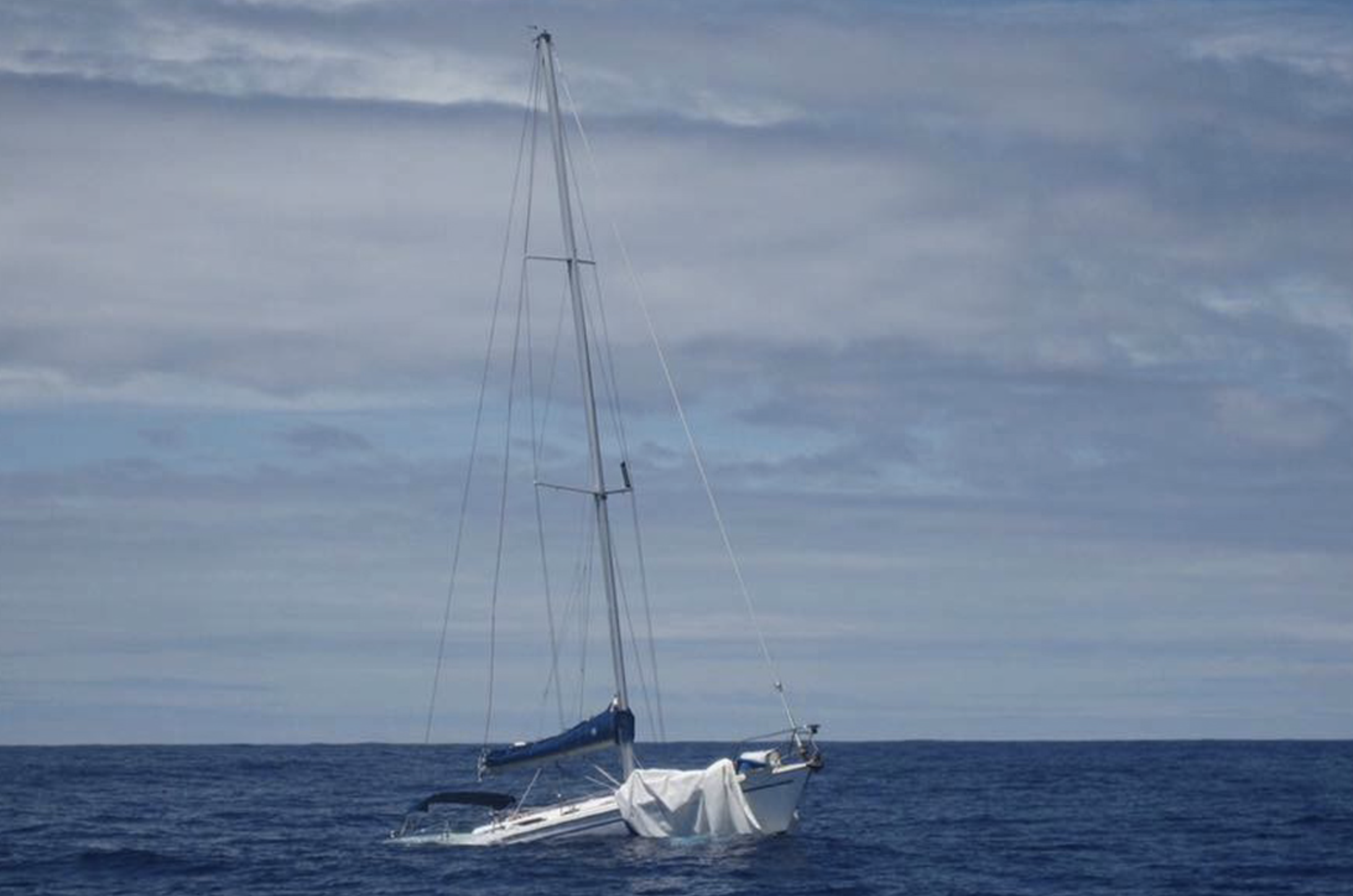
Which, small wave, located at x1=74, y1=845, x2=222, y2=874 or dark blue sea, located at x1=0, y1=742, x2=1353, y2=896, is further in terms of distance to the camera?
small wave, located at x1=74, y1=845, x2=222, y2=874

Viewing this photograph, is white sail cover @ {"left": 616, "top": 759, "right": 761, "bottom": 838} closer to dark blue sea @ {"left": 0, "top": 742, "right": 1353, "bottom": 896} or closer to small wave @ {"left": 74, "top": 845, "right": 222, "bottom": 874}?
dark blue sea @ {"left": 0, "top": 742, "right": 1353, "bottom": 896}

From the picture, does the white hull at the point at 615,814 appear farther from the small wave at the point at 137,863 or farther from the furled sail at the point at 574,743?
the small wave at the point at 137,863

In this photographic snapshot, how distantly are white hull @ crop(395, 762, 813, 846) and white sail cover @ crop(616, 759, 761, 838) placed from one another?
16.9 inches

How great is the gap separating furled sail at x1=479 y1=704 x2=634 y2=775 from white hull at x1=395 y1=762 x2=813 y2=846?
1.48m

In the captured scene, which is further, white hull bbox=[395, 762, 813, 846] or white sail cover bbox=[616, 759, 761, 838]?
white hull bbox=[395, 762, 813, 846]

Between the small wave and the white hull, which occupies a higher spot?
the white hull

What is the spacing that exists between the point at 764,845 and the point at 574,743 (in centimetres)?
598

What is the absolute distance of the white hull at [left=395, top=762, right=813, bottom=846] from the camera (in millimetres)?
56250

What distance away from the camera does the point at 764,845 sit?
57406 mm

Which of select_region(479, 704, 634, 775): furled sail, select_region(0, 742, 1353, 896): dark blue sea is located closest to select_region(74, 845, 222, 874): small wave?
select_region(0, 742, 1353, 896): dark blue sea

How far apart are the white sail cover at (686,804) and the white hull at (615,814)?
43 centimetres

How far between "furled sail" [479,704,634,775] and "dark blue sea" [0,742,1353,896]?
2.51 metres

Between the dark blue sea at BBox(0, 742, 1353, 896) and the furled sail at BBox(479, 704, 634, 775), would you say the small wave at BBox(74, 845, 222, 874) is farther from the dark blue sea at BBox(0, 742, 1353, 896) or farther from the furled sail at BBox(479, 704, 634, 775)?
the furled sail at BBox(479, 704, 634, 775)

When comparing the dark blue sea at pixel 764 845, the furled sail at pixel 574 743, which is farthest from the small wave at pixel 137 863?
the furled sail at pixel 574 743
